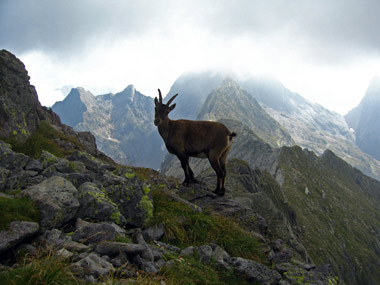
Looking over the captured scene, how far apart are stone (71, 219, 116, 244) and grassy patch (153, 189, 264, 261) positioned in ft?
A: 8.93

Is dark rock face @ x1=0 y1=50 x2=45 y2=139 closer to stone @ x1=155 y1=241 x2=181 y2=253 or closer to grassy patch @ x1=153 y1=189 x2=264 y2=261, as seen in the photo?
grassy patch @ x1=153 y1=189 x2=264 y2=261

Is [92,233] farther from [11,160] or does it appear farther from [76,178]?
[11,160]

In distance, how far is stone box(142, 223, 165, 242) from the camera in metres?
8.27

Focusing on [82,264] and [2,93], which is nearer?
[82,264]

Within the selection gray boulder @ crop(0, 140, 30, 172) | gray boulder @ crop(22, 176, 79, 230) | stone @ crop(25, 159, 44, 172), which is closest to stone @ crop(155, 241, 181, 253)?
gray boulder @ crop(22, 176, 79, 230)

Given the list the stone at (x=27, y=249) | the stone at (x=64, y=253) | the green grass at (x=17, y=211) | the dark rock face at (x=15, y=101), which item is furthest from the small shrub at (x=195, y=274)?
the dark rock face at (x=15, y=101)

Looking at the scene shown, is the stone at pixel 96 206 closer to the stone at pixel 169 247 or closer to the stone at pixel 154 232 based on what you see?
the stone at pixel 154 232

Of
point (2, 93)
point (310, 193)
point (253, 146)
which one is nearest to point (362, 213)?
point (310, 193)

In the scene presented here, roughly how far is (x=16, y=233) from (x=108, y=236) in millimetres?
1881

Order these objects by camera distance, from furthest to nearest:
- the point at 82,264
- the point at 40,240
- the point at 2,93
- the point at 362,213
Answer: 1. the point at 362,213
2. the point at 2,93
3. the point at 40,240
4. the point at 82,264

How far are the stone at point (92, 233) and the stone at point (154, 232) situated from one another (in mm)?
1786

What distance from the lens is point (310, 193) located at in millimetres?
122625

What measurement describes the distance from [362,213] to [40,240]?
170 m

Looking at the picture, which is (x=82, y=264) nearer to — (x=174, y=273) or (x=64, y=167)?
(x=174, y=273)
